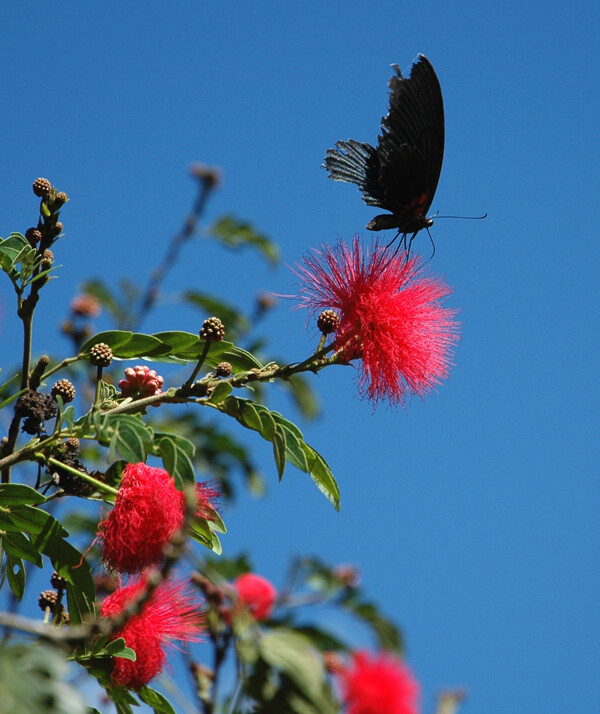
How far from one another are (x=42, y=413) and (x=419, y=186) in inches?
92.6

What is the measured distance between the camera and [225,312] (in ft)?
22.1

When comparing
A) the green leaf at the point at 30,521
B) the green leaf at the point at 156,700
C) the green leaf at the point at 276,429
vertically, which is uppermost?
the green leaf at the point at 276,429

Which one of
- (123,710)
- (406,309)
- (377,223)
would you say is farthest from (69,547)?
(377,223)

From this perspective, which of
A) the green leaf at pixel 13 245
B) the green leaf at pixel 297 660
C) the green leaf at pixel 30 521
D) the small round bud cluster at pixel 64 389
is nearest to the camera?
the green leaf at pixel 297 660

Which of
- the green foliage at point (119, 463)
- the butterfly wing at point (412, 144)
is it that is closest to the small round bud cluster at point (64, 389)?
the green foliage at point (119, 463)

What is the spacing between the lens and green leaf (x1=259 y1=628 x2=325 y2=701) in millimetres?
1744

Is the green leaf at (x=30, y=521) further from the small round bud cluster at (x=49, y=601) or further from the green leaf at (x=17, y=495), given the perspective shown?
the small round bud cluster at (x=49, y=601)

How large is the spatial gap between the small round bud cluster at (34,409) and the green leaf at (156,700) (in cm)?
98

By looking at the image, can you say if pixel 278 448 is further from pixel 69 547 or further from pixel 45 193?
pixel 45 193

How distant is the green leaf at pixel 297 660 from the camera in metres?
1.74

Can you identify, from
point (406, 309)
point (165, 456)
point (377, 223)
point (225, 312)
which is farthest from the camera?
point (225, 312)

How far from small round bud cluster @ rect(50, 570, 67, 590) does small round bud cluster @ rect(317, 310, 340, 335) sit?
130 cm

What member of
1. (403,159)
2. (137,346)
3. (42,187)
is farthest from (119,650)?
(403,159)

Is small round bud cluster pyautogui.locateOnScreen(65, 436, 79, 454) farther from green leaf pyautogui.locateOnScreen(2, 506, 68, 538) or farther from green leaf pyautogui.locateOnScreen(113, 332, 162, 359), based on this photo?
green leaf pyautogui.locateOnScreen(113, 332, 162, 359)
